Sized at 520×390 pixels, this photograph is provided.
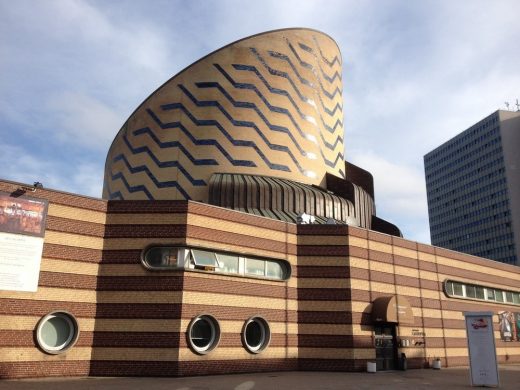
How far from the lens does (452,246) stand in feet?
453

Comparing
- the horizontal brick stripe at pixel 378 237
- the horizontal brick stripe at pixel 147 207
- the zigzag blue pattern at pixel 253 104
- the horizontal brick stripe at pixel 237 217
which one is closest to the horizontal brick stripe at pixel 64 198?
the horizontal brick stripe at pixel 147 207

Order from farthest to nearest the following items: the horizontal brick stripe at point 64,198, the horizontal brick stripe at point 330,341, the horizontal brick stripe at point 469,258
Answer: the horizontal brick stripe at point 469,258
the horizontal brick stripe at point 330,341
the horizontal brick stripe at point 64,198

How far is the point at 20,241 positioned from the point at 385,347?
1938 cm

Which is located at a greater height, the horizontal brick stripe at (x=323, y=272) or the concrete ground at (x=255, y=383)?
the horizontal brick stripe at (x=323, y=272)

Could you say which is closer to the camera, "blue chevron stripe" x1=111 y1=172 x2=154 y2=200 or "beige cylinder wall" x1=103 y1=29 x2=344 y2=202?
"beige cylinder wall" x1=103 y1=29 x2=344 y2=202

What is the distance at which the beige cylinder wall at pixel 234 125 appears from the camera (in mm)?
34000

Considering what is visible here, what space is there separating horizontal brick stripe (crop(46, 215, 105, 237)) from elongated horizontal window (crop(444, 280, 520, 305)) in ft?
73.5

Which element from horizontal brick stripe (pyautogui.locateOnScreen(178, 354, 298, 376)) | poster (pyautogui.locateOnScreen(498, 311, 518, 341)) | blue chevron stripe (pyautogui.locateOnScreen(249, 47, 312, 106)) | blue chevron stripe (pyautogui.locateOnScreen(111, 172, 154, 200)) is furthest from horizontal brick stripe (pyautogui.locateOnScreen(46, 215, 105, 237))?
poster (pyautogui.locateOnScreen(498, 311, 518, 341))

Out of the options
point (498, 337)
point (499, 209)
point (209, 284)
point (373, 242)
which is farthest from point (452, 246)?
point (209, 284)

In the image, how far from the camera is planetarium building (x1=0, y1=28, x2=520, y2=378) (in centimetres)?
2009

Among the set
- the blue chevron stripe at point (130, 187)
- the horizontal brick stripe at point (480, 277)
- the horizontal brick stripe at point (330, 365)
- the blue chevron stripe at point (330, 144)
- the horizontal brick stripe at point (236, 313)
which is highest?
the blue chevron stripe at point (330, 144)

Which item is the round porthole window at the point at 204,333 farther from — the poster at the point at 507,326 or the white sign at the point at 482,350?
the poster at the point at 507,326

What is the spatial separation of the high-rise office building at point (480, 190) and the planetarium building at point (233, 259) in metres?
94.6

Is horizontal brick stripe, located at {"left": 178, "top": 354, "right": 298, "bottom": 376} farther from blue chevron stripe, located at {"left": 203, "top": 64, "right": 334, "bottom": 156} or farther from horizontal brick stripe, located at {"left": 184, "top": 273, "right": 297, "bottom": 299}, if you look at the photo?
blue chevron stripe, located at {"left": 203, "top": 64, "right": 334, "bottom": 156}
